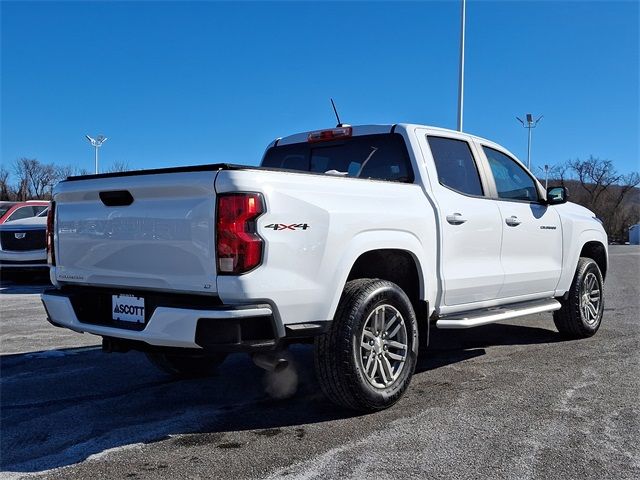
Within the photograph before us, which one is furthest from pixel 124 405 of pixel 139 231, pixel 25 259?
pixel 25 259

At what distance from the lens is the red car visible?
46.1 feet

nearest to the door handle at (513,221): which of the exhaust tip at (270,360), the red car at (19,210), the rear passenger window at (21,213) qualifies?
the exhaust tip at (270,360)

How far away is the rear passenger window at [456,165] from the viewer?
16.3 ft

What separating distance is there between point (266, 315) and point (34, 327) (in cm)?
526

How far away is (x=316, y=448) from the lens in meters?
3.44

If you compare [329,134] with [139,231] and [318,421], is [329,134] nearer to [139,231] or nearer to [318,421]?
[139,231]

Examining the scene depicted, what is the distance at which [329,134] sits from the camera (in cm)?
530

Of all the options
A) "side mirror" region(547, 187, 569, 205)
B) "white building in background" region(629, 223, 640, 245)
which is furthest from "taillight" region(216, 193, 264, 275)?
"white building in background" region(629, 223, 640, 245)

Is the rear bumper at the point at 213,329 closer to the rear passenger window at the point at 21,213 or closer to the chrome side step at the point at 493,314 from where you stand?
the chrome side step at the point at 493,314

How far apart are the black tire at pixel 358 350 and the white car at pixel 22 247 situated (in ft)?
34.7

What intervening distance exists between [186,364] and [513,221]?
3.06m

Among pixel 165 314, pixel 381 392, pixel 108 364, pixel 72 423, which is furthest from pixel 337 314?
pixel 108 364

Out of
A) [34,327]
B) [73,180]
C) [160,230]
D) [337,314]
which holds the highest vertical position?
[73,180]

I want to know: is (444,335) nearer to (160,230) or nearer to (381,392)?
(381,392)
